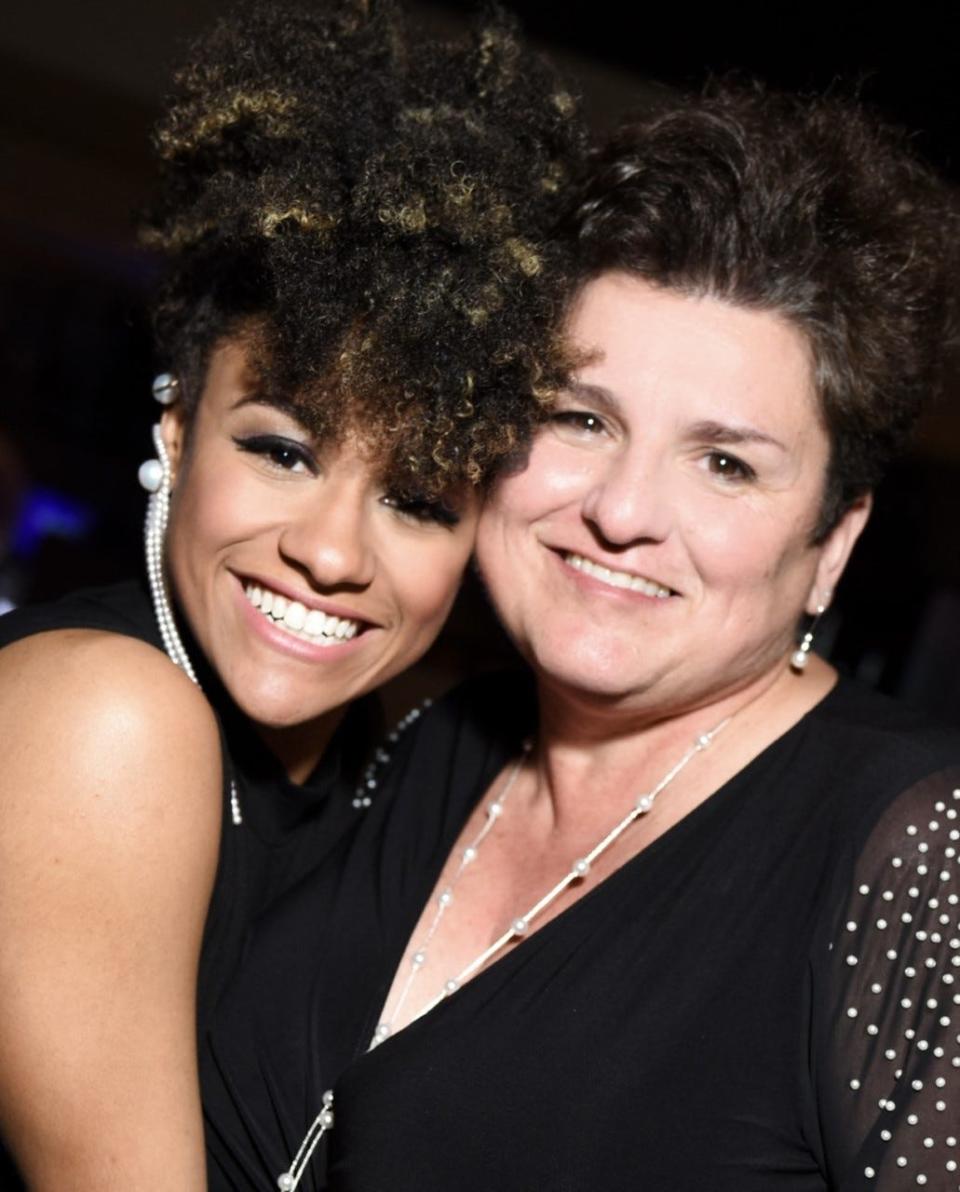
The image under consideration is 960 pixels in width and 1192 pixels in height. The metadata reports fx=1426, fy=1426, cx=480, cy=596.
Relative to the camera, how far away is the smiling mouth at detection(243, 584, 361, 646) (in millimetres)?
1925

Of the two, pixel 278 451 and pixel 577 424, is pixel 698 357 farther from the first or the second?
pixel 278 451

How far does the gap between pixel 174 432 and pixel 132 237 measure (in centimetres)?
383

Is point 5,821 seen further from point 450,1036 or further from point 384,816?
point 384,816

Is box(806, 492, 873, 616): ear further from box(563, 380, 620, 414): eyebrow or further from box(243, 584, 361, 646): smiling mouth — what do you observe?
box(243, 584, 361, 646): smiling mouth

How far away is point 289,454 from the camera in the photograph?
1.90m

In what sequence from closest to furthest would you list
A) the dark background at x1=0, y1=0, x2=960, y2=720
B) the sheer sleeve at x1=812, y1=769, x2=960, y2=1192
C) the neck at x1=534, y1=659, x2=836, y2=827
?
1. the sheer sleeve at x1=812, y1=769, x2=960, y2=1192
2. the neck at x1=534, y1=659, x2=836, y2=827
3. the dark background at x1=0, y1=0, x2=960, y2=720

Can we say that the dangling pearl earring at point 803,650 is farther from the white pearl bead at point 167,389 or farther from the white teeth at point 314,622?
the white pearl bead at point 167,389

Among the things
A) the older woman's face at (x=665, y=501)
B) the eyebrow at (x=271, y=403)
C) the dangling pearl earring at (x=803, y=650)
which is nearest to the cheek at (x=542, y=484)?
the older woman's face at (x=665, y=501)

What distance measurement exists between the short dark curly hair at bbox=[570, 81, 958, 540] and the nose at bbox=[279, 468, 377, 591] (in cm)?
45

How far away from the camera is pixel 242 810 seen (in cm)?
202

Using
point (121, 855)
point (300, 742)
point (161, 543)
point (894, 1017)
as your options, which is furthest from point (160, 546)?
point (894, 1017)

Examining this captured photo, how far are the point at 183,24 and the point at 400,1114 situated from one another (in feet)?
12.6

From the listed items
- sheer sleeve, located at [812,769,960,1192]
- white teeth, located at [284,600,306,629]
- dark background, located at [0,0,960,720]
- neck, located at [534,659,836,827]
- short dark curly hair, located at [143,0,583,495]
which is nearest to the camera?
sheer sleeve, located at [812,769,960,1192]

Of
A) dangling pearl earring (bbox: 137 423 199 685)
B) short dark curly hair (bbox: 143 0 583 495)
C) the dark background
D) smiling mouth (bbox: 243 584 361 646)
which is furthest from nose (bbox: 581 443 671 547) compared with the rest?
the dark background
